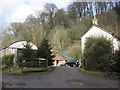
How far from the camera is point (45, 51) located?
18.1 meters

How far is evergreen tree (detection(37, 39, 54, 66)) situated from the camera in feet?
56.3

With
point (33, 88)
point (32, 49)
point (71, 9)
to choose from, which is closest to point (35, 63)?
point (32, 49)

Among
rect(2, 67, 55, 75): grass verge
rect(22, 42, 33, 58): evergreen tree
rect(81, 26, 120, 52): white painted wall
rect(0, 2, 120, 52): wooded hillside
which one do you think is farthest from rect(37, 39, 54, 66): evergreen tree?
rect(81, 26, 120, 52): white painted wall

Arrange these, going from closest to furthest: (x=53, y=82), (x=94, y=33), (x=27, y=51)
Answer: (x=53, y=82), (x=27, y=51), (x=94, y=33)

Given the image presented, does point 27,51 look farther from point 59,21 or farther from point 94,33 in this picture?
point 94,33

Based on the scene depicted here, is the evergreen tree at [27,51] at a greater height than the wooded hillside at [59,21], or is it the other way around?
the wooded hillside at [59,21]

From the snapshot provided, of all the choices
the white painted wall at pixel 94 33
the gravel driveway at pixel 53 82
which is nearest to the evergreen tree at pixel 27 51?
the gravel driveway at pixel 53 82

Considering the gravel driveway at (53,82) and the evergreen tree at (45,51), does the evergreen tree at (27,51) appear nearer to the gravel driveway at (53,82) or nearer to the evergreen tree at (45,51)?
the evergreen tree at (45,51)

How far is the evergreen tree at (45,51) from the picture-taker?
17156mm

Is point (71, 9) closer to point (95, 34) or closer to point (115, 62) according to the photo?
point (115, 62)

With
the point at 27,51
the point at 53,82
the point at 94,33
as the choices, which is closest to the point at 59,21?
the point at 53,82

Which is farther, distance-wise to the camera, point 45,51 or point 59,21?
point 45,51

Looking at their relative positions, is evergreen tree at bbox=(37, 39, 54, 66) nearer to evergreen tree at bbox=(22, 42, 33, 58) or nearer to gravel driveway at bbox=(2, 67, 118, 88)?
evergreen tree at bbox=(22, 42, 33, 58)

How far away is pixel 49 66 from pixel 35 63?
115cm
